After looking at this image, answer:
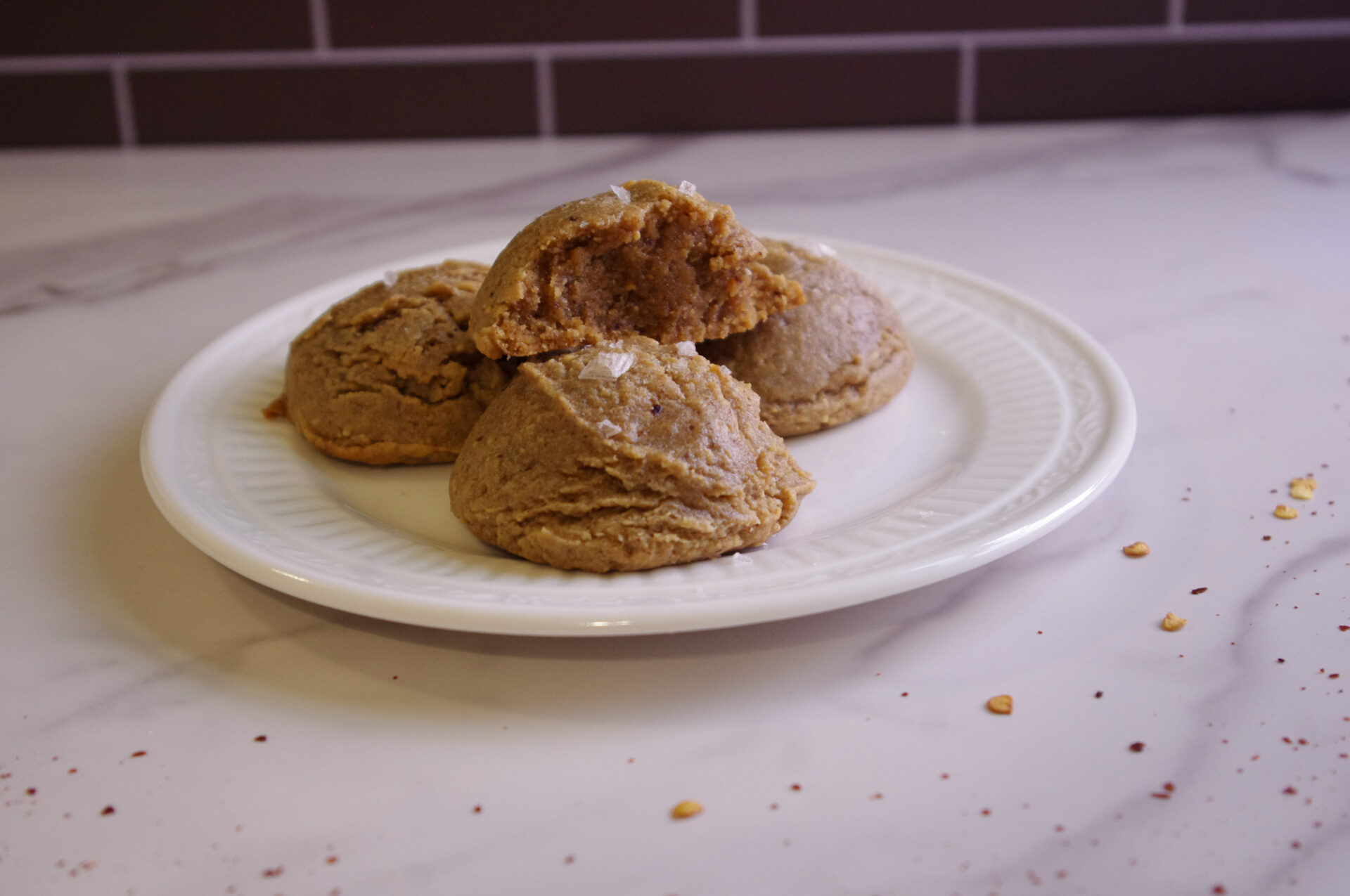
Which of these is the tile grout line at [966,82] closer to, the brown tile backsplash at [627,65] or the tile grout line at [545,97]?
the brown tile backsplash at [627,65]

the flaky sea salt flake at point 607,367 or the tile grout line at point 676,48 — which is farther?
the tile grout line at point 676,48

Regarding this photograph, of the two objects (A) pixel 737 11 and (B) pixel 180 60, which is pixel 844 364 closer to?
(A) pixel 737 11

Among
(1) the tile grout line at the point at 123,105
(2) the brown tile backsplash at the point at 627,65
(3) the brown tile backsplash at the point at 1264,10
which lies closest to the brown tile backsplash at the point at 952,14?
(2) the brown tile backsplash at the point at 627,65

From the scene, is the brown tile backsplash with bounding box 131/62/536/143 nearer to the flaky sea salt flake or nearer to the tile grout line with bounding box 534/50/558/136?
the tile grout line with bounding box 534/50/558/136

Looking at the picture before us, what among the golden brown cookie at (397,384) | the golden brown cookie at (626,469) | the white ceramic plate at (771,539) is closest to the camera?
the white ceramic plate at (771,539)

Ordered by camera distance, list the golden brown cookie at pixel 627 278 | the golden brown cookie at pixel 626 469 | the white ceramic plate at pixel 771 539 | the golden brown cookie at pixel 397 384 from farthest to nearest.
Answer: the golden brown cookie at pixel 397 384 < the golden brown cookie at pixel 627 278 < the golden brown cookie at pixel 626 469 < the white ceramic plate at pixel 771 539
